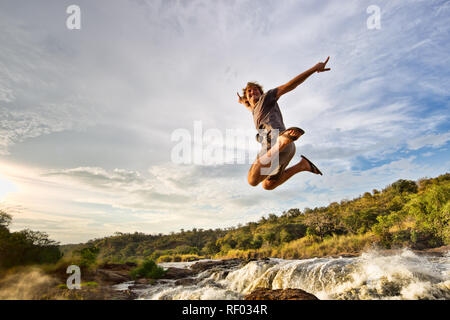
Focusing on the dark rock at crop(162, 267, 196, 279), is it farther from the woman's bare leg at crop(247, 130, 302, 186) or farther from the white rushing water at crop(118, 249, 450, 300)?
the woman's bare leg at crop(247, 130, 302, 186)

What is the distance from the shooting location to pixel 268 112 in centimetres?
364

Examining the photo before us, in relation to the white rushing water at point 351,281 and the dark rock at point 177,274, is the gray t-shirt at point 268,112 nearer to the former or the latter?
the white rushing water at point 351,281

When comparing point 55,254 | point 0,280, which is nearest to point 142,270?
point 55,254

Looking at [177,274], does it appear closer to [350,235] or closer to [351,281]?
[351,281]

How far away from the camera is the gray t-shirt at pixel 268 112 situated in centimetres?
357

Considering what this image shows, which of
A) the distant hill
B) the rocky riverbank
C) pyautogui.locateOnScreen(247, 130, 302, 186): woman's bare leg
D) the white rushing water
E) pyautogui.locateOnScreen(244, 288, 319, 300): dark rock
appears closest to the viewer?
pyautogui.locateOnScreen(247, 130, 302, 186): woman's bare leg

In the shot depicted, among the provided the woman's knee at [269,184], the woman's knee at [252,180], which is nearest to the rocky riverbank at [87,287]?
the woman's knee at [269,184]

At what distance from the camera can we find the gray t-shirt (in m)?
3.57

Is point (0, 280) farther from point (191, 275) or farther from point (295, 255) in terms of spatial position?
point (295, 255)

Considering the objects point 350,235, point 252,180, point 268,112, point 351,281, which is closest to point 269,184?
point 252,180

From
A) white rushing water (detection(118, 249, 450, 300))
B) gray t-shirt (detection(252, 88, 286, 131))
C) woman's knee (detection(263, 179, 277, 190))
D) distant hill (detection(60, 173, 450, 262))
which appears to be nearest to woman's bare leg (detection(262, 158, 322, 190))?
woman's knee (detection(263, 179, 277, 190))

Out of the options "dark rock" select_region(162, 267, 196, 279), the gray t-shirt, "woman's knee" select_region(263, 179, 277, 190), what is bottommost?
"dark rock" select_region(162, 267, 196, 279)

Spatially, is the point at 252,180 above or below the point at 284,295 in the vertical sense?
above
